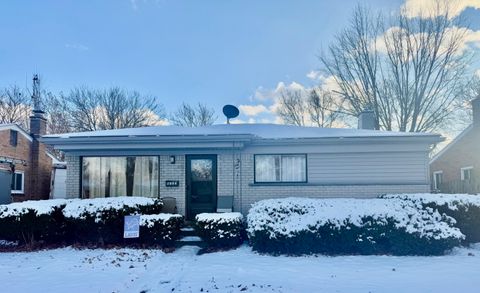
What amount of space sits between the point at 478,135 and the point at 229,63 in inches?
517

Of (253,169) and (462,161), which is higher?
(462,161)

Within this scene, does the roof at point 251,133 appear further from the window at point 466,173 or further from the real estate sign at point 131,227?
the window at point 466,173

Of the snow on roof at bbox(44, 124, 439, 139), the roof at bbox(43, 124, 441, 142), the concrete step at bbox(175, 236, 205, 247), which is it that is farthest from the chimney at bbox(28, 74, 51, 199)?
the concrete step at bbox(175, 236, 205, 247)

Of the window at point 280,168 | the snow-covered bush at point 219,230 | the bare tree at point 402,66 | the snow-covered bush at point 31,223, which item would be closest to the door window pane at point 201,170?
the window at point 280,168

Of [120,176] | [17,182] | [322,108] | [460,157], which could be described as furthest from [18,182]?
[460,157]

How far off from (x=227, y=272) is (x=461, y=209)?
6.74 meters

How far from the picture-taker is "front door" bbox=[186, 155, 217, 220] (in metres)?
11.9

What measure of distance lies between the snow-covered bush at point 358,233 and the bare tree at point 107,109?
28337 mm

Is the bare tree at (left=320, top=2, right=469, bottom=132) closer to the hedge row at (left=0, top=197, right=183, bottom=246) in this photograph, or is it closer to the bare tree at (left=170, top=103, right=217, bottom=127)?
the bare tree at (left=170, top=103, right=217, bottom=127)

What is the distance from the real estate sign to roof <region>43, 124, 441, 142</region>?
9.98ft

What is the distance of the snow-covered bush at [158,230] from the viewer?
9375 millimetres

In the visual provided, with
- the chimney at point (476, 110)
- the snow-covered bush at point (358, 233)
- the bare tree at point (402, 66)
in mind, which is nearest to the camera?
the snow-covered bush at point (358, 233)

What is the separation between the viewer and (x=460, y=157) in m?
19.5

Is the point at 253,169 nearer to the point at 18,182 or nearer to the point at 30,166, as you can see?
the point at 18,182
